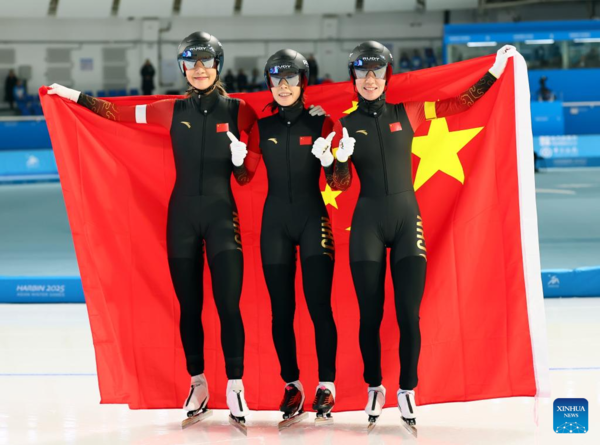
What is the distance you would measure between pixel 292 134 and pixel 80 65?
25.0m

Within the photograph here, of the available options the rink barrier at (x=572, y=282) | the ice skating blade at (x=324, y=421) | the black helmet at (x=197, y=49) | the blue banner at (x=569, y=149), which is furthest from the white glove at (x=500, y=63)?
the blue banner at (x=569, y=149)

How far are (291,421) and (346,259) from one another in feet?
3.57

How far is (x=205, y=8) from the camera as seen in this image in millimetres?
27016

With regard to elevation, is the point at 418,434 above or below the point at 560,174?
below

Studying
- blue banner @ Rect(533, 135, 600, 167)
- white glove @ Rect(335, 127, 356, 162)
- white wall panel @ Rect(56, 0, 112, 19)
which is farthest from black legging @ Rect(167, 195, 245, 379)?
white wall panel @ Rect(56, 0, 112, 19)

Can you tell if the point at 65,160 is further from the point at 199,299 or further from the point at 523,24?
the point at 523,24

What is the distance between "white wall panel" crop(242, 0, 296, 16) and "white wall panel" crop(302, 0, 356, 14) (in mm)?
538

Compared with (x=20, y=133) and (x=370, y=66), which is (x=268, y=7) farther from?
(x=370, y=66)

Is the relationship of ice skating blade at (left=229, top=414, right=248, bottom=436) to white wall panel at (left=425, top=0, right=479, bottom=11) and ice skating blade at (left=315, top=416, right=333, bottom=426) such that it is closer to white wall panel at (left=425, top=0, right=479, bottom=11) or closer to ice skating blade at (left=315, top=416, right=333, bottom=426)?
ice skating blade at (left=315, top=416, right=333, bottom=426)

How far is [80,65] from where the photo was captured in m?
27.8

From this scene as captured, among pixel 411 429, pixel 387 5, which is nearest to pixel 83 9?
pixel 387 5

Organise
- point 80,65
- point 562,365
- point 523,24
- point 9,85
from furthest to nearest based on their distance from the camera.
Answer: point 80,65 < point 9,85 < point 523,24 < point 562,365

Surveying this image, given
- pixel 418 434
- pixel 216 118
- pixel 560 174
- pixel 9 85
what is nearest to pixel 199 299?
pixel 216 118

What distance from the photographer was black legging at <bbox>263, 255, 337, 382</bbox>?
14.6 ft
